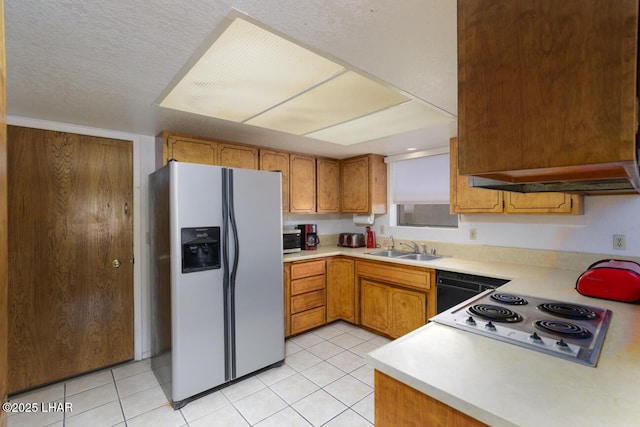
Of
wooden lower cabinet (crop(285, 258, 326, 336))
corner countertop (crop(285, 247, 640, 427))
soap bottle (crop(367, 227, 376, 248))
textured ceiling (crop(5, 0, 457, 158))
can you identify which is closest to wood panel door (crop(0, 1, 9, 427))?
textured ceiling (crop(5, 0, 457, 158))

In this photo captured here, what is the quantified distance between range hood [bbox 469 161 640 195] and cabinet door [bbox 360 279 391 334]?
199cm

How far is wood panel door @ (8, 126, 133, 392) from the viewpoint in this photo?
2199mm

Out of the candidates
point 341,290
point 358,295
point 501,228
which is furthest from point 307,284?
point 501,228

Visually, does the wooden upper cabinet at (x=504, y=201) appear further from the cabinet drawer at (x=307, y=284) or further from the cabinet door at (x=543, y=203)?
the cabinet drawer at (x=307, y=284)

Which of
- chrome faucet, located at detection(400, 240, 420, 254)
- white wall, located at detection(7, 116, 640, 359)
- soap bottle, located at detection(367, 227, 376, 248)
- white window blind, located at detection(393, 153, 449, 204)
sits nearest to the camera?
white wall, located at detection(7, 116, 640, 359)

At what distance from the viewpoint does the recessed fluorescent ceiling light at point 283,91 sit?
4.25 feet

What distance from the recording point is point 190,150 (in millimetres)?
2609

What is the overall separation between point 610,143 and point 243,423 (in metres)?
2.29

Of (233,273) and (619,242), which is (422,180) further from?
(233,273)

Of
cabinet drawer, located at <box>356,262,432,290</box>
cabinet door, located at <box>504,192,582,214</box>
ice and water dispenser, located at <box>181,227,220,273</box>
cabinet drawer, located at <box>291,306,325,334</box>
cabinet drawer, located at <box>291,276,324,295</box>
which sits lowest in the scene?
cabinet drawer, located at <box>291,306,325,334</box>

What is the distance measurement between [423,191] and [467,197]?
2.38 feet

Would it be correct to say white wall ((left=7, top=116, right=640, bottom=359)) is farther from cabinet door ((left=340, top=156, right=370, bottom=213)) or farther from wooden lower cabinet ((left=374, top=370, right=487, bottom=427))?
wooden lower cabinet ((left=374, top=370, right=487, bottom=427))

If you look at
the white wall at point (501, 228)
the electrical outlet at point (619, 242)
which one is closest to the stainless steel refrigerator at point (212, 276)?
the white wall at point (501, 228)

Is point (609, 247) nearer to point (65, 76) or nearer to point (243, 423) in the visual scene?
point (243, 423)
